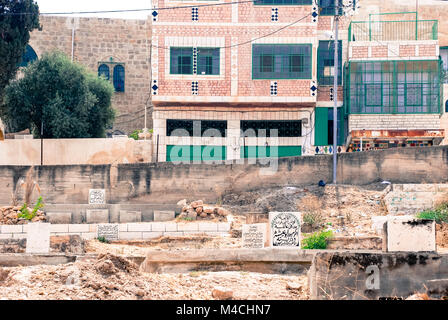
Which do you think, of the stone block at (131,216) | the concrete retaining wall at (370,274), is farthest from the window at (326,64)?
the concrete retaining wall at (370,274)

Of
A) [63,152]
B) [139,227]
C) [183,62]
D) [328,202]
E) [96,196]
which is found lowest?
[139,227]

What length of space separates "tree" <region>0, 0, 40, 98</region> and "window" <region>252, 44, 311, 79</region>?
9.21m

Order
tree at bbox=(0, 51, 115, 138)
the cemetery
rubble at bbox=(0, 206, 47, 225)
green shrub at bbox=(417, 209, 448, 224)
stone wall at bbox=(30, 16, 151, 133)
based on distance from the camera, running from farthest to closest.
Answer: stone wall at bbox=(30, 16, 151, 133) < tree at bbox=(0, 51, 115, 138) < rubble at bbox=(0, 206, 47, 225) < green shrub at bbox=(417, 209, 448, 224) < the cemetery

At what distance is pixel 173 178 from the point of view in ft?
75.8

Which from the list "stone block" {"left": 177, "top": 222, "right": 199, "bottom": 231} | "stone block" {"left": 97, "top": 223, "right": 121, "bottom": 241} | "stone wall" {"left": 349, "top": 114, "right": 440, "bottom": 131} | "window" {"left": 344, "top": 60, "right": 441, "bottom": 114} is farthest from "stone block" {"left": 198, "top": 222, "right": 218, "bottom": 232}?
"window" {"left": 344, "top": 60, "right": 441, "bottom": 114}

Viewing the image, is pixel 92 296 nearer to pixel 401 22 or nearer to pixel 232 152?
pixel 232 152

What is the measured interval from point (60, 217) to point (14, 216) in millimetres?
1324

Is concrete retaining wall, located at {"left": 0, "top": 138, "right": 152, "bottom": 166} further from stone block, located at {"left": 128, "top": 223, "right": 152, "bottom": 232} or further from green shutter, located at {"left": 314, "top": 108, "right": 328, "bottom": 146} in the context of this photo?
stone block, located at {"left": 128, "top": 223, "right": 152, "bottom": 232}

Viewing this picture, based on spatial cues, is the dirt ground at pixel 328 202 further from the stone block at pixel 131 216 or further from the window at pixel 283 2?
the window at pixel 283 2

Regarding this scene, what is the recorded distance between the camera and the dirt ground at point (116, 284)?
900 centimetres

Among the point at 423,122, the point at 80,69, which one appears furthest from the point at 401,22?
the point at 80,69

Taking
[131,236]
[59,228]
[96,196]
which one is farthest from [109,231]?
[96,196]

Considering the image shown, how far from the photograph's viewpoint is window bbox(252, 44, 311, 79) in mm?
28203

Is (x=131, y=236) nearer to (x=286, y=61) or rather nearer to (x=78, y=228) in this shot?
(x=78, y=228)
